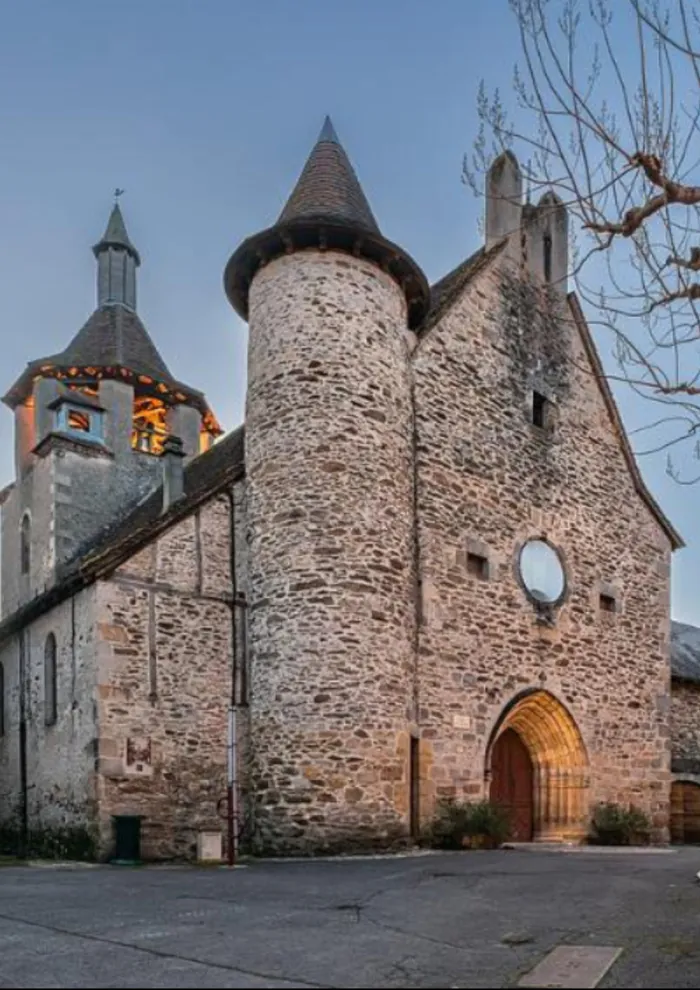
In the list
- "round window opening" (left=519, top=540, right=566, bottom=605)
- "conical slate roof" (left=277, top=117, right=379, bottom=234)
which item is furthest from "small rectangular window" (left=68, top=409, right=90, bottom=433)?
"round window opening" (left=519, top=540, right=566, bottom=605)

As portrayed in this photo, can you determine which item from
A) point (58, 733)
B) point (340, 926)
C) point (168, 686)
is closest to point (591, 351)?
point (168, 686)

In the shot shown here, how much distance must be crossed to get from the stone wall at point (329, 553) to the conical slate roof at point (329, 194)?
0.64 m

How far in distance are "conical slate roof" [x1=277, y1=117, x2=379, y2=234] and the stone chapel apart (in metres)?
0.08

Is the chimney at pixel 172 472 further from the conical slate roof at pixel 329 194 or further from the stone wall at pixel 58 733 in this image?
the conical slate roof at pixel 329 194

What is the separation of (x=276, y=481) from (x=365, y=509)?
1.42m

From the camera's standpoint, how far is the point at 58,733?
14797 mm

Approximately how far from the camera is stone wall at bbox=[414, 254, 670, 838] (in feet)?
51.5

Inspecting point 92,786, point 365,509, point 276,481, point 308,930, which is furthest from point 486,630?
point 308,930

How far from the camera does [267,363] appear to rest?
15.3 m

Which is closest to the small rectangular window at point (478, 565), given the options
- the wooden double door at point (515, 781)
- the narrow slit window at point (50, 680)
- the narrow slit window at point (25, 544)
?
the wooden double door at point (515, 781)

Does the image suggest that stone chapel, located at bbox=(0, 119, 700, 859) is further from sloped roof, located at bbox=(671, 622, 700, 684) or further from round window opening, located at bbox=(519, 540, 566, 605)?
sloped roof, located at bbox=(671, 622, 700, 684)

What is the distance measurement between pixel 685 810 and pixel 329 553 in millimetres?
11742

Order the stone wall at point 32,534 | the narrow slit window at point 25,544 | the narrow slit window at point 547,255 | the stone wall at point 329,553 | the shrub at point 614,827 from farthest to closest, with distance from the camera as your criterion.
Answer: the narrow slit window at point 547,255 → the narrow slit window at point 25,544 → the stone wall at point 32,534 → the shrub at point 614,827 → the stone wall at point 329,553

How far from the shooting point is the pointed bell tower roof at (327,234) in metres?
15.2
